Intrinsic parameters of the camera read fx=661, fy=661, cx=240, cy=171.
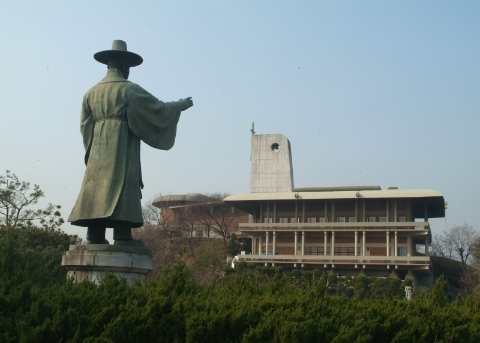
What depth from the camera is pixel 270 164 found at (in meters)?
52.6

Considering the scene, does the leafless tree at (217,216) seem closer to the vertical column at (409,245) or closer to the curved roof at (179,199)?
the curved roof at (179,199)

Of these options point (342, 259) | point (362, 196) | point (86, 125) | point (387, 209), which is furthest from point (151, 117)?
point (387, 209)

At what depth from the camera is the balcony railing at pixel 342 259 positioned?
43.4 meters

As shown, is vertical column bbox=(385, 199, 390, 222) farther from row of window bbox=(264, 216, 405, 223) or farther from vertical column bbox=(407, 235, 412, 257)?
vertical column bbox=(407, 235, 412, 257)

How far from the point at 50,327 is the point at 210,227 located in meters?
53.4

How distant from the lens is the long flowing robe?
384 inches

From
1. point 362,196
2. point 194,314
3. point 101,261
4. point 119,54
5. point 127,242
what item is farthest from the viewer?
point 362,196

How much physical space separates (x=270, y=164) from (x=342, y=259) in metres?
11.3

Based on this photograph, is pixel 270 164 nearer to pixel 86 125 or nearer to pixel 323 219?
pixel 323 219

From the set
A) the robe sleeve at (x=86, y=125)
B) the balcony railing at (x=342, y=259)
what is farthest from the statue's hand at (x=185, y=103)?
the balcony railing at (x=342, y=259)

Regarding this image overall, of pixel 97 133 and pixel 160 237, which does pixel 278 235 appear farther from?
pixel 97 133

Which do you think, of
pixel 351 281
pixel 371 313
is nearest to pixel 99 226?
pixel 371 313

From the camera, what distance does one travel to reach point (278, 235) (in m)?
50.0

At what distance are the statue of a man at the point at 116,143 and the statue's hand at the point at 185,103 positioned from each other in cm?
4
